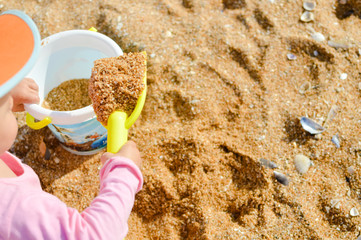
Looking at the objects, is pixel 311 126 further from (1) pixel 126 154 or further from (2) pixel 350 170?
(1) pixel 126 154

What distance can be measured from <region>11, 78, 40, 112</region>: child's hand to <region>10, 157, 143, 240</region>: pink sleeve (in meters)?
0.42

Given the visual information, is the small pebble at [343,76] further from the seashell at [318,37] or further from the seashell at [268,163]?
the seashell at [268,163]

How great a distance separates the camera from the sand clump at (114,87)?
1125mm

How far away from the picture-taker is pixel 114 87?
1147mm

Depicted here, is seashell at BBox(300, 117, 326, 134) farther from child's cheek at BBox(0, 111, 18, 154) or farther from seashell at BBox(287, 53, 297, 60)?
child's cheek at BBox(0, 111, 18, 154)

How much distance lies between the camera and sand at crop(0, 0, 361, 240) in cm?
140

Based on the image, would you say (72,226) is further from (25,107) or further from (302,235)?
(302,235)

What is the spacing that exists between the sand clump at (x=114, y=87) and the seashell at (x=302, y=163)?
83 cm

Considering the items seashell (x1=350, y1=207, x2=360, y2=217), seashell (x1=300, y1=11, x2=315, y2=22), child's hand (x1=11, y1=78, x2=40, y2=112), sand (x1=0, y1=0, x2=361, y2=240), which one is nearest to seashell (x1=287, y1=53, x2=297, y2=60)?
sand (x1=0, y1=0, x2=361, y2=240)

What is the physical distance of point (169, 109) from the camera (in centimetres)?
167

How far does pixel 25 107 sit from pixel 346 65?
64.6 inches

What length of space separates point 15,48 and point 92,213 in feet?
1.73

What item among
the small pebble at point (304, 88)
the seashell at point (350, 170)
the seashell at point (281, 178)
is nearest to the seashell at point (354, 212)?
the seashell at point (350, 170)

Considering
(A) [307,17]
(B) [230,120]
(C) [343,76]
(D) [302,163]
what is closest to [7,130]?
(B) [230,120]
